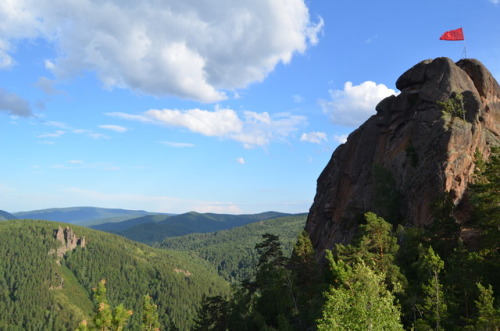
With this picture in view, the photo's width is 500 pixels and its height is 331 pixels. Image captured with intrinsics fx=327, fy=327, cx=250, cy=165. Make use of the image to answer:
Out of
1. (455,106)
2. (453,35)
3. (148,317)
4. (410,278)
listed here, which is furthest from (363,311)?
(453,35)

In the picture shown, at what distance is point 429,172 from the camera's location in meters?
49.1

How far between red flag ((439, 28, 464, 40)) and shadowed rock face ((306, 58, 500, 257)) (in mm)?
5421

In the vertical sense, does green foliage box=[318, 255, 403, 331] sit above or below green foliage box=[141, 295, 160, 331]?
above

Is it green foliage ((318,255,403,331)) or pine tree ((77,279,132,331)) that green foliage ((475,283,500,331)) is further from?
pine tree ((77,279,132,331))

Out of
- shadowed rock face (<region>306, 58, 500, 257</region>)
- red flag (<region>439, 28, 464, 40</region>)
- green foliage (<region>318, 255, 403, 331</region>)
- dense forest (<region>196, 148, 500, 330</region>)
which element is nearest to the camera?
green foliage (<region>318, 255, 403, 331</region>)

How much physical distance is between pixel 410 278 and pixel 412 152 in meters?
27.0

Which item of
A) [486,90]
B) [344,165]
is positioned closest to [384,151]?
[344,165]

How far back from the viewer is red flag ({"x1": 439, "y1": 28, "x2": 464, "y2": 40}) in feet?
189

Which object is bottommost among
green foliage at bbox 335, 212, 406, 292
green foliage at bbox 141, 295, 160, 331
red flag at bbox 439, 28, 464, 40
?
green foliage at bbox 141, 295, 160, 331

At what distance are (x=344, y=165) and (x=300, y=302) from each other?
3737cm

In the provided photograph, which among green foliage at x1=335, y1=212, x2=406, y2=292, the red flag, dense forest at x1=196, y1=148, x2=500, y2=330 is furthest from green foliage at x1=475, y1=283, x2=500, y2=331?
the red flag

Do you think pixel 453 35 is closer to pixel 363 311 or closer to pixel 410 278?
pixel 410 278

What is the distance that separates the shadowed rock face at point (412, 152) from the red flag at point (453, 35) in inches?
213

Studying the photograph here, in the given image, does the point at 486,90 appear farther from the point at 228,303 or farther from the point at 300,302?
the point at 228,303
